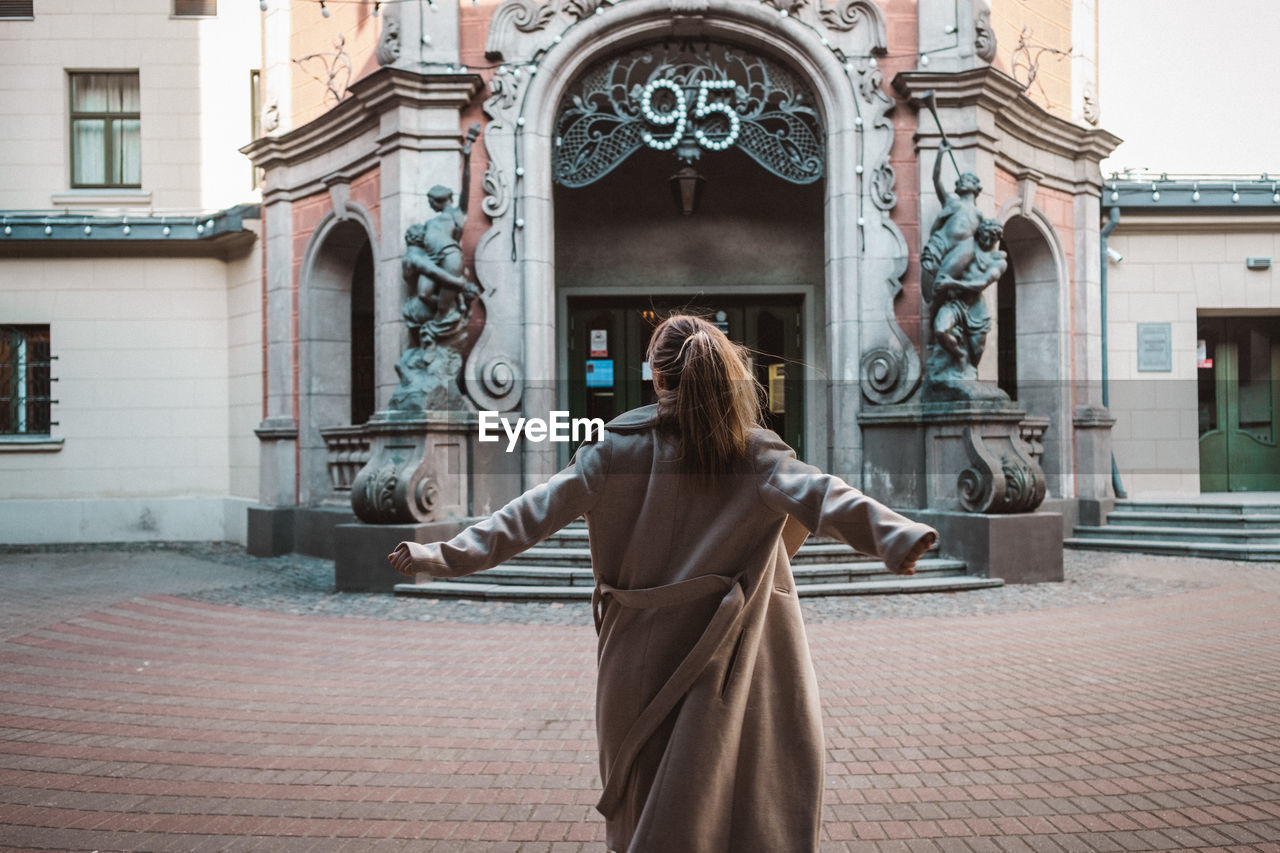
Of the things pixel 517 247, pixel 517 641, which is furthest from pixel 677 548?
pixel 517 247

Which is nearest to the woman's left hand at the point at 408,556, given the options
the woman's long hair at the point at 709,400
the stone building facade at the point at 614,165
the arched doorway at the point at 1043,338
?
the woman's long hair at the point at 709,400

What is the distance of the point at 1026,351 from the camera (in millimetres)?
13570

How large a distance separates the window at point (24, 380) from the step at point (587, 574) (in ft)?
31.5

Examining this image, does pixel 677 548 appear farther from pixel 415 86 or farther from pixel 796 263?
pixel 796 263

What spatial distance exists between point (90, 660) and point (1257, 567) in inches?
453

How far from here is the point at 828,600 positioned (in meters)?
8.78

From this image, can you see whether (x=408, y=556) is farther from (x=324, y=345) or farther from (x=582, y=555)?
(x=324, y=345)

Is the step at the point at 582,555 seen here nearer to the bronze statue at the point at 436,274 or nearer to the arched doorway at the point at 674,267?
the bronze statue at the point at 436,274

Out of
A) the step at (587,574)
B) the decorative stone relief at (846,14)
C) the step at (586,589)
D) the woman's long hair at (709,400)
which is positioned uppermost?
the decorative stone relief at (846,14)

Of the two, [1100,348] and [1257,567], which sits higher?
[1100,348]

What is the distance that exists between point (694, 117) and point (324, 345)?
5810mm

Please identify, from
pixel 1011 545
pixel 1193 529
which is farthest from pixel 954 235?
pixel 1193 529

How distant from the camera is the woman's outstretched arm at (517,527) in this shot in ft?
7.50

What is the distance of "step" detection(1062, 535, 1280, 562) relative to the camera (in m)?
11.4
